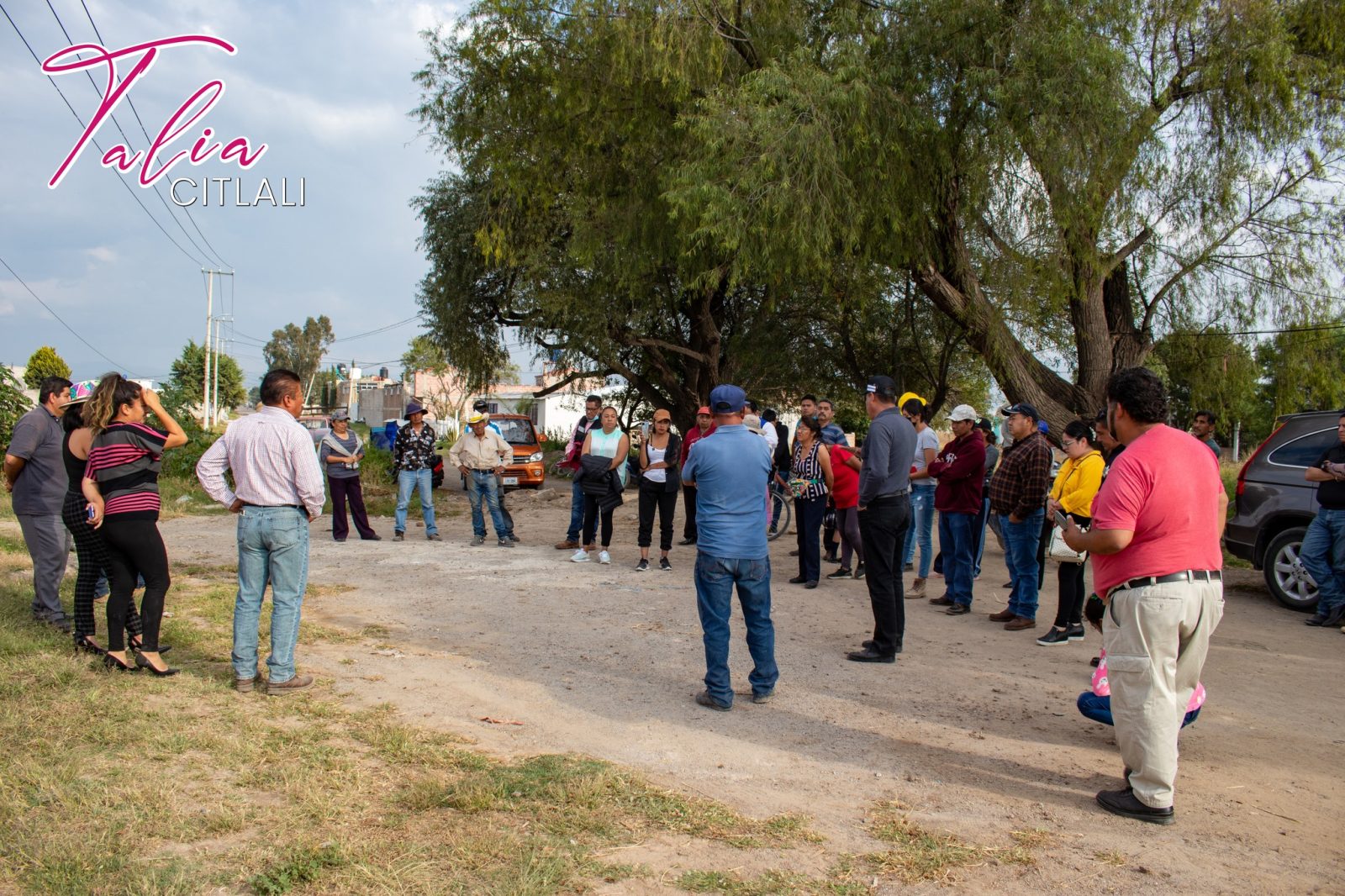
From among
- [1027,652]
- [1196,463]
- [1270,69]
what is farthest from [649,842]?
[1270,69]

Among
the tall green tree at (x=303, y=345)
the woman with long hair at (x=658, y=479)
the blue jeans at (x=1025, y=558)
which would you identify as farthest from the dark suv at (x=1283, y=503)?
the tall green tree at (x=303, y=345)

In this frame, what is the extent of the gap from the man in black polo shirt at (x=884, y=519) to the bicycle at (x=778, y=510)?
6242mm

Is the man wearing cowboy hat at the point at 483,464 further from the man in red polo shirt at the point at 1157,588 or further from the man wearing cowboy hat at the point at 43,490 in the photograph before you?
the man in red polo shirt at the point at 1157,588

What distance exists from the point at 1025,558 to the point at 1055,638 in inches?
30.0

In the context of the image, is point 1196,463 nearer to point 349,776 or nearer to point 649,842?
point 649,842

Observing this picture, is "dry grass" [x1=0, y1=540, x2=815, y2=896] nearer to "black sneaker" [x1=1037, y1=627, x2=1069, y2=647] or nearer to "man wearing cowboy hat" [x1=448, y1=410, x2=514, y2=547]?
"black sneaker" [x1=1037, y1=627, x2=1069, y2=647]

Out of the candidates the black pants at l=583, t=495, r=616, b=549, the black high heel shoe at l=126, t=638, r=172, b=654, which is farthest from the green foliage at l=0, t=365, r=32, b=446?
the black high heel shoe at l=126, t=638, r=172, b=654

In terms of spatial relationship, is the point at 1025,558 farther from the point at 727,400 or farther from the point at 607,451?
the point at 607,451

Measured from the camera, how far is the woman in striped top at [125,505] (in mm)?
5555

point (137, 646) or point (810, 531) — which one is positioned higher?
point (810, 531)

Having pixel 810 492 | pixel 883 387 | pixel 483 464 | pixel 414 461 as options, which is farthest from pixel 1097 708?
pixel 414 461

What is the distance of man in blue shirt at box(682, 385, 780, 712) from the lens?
5.51 meters

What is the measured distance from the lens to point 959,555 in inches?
336

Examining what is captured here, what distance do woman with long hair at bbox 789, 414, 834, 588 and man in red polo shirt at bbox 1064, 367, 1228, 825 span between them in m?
5.31
